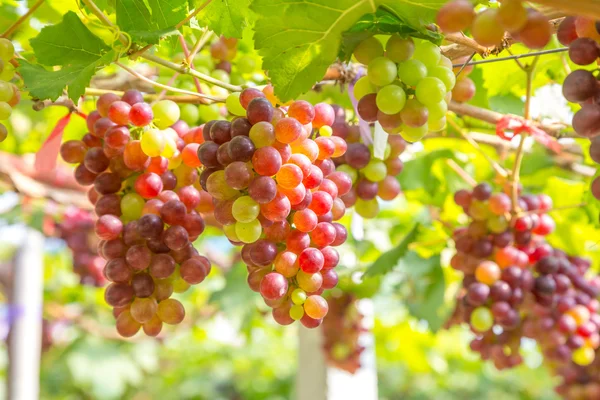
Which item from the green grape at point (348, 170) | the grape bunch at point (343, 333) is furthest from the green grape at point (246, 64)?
the grape bunch at point (343, 333)

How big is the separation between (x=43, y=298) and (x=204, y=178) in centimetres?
295

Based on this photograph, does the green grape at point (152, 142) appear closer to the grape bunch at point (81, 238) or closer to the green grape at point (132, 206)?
the green grape at point (132, 206)

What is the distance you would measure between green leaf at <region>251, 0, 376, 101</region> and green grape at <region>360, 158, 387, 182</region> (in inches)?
12.3

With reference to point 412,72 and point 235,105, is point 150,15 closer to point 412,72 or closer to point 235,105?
point 235,105

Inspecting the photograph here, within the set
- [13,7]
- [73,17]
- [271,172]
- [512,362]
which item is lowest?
[512,362]

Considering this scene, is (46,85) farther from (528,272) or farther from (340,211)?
(528,272)

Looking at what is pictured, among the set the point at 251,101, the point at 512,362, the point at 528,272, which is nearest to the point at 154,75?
the point at 251,101

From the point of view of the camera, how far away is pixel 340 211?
750 mm

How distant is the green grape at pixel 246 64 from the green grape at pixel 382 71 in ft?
1.79

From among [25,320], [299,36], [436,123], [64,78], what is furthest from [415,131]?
[25,320]

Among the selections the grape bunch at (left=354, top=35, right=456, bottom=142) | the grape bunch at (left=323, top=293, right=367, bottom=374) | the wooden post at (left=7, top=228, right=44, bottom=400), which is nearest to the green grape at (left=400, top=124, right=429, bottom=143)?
the grape bunch at (left=354, top=35, right=456, bottom=142)

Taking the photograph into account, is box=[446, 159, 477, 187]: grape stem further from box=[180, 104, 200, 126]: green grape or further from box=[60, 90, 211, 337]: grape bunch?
box=[60, 90, 211, 337]: grape bunch

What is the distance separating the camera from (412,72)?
2.19ft

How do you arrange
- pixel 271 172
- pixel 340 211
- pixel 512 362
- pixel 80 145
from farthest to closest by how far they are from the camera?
1. pixel 512 362
2. pixel 80 145
3. pixel 340 211
4. pixel 271 172
